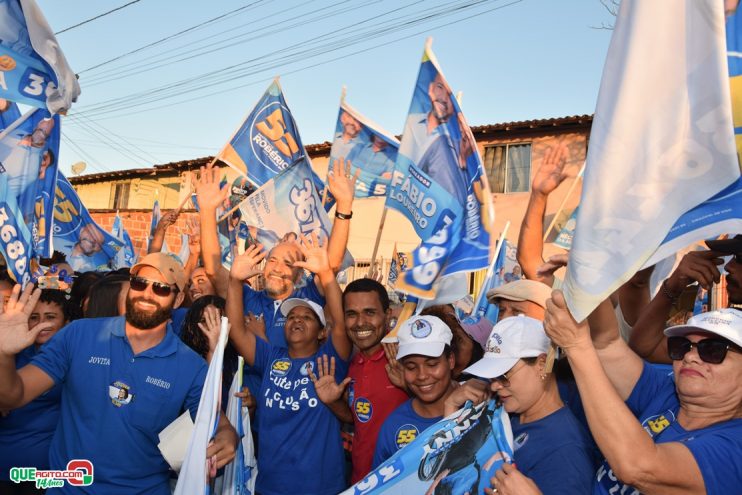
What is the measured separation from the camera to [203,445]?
10.1 feet

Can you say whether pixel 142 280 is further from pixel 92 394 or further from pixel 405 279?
pixel 405 279

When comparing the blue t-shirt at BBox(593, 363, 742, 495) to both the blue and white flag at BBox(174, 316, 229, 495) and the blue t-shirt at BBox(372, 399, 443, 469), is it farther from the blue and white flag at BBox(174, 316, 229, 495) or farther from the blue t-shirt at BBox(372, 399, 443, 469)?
the blue and white flag at BBox(174, 316, 229, 495)

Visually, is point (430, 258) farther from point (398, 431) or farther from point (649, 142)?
point (649, 142)

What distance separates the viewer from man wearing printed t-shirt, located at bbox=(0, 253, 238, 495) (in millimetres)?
3262

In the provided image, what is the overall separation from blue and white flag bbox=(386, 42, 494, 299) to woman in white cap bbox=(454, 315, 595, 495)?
1.64 metres

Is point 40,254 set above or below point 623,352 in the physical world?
above

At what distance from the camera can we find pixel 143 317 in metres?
3.60

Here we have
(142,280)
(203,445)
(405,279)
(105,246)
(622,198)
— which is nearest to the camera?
(622,198)

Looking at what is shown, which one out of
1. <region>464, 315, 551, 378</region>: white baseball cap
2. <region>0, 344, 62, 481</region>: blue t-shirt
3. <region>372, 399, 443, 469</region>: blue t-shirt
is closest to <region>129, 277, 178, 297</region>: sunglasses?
<region>0, 344, 62, 481</region>: blue t-shirt

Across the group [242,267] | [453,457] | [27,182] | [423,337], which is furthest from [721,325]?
[27,182]

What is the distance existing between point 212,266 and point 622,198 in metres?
4.01

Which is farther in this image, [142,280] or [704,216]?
[142,280]

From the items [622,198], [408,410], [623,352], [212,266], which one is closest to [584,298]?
[622,198]

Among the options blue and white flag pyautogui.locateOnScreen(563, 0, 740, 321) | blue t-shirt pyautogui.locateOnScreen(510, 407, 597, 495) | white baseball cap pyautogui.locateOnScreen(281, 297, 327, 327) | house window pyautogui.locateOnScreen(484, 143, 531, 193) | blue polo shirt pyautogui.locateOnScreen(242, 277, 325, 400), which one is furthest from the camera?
house window pyautogui.locateOnScreen(484, 143, 531, 193)
